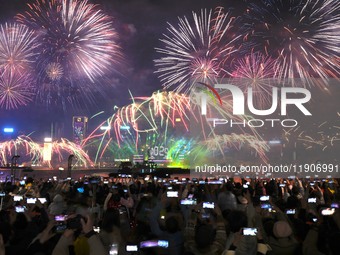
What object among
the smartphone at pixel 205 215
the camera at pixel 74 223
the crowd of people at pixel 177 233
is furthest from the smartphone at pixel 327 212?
the camera at pixel 74 223

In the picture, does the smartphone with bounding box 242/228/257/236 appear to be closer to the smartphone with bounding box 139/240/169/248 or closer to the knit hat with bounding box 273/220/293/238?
the knit hat with bounding box 273/220/293/238

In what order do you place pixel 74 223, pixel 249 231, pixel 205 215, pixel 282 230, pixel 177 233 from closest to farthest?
pixel 249 231 → pixel 74 223 → pixel 282 230 → pixel 177 233 → pixel 205 215

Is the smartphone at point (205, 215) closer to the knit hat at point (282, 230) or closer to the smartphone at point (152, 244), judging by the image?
the knit hat at point (282, 230)

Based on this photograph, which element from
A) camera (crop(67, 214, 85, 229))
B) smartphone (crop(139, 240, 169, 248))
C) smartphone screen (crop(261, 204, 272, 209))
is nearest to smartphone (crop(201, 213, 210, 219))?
smartphone screen (crop(261, 204, 272, 209))

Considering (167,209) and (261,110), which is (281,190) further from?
(261,110)

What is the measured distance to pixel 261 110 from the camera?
1148 inches

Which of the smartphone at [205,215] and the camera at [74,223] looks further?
the smartphone at [205,215]

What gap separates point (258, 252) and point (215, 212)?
2661mm

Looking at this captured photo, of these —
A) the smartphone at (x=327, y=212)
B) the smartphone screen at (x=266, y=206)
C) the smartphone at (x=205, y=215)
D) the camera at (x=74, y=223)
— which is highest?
the camera at (x=74, y=223)

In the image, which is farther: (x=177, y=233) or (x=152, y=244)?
(x=177, y=233)

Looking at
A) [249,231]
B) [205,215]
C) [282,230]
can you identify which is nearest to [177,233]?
[249,231]

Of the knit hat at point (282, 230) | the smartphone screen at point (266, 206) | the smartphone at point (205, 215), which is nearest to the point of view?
the knit hat at point (282, 230)

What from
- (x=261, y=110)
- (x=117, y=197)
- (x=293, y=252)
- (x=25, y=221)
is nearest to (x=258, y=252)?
(x=293, y=252)

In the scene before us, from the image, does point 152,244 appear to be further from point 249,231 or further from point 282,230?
point 282,230
